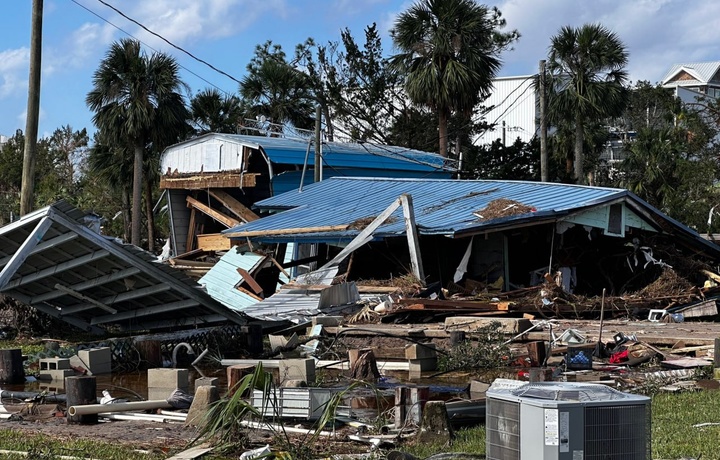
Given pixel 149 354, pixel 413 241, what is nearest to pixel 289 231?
pixel 413 241

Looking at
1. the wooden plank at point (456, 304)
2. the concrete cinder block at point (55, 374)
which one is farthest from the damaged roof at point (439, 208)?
the concrete cinder block at point (55, 374)

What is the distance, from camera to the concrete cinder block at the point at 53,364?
568 inches

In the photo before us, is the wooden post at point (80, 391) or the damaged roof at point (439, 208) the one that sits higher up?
the damaged roof at point (439, 208)

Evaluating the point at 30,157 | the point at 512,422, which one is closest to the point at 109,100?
the point at 30,157

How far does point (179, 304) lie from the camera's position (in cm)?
1884

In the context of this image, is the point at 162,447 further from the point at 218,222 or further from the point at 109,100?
the point at 109,100

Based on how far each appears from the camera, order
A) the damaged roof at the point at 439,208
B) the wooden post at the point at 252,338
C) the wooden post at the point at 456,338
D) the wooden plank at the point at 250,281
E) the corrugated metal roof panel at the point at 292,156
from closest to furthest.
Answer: the wooden post at the point at 456,338 < the wooden post at the point at 252,338 < the damaged roof at the point at 439,208 < the wooden plank at the point at 250,281 < the corrugated metal roof panel at the point at 292,156

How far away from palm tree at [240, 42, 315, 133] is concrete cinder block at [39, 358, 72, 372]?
99.4 ft

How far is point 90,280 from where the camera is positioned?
60.2 feet

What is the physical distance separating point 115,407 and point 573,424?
19.9 ft

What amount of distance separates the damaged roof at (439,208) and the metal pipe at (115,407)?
37.9 feet

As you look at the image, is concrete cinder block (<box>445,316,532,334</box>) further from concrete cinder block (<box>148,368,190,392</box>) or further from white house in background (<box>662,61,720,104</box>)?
white house in background (<box>662,61,720,104</box>)

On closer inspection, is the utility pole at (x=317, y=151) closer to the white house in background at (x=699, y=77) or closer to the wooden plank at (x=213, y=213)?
the wooden plank at (x=213, y=213)

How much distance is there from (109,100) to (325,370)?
98.5ft
